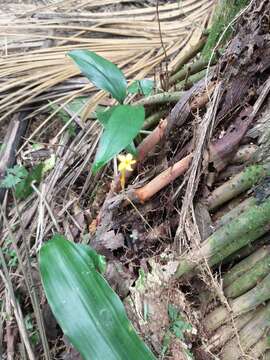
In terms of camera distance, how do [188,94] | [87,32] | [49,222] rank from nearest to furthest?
[188,94] → [49,222] → [87,32]

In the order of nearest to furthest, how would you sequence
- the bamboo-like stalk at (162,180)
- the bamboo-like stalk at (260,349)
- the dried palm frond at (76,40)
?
the bamboo-like stalk at (260,349) < the bamboo-like stalk at (162,180) < the dried palm frond at (76,40)

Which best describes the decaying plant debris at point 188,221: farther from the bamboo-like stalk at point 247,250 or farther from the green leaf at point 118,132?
the green leaf at point 118,132

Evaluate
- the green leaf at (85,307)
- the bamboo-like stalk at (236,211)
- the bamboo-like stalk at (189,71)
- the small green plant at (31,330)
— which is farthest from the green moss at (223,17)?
the small green plant at (31,330)

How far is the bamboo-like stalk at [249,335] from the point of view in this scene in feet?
3.77

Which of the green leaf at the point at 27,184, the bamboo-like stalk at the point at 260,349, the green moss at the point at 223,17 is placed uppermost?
the green moss at the point at 223,17

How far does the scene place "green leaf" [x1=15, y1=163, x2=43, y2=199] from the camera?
1628 millimetres

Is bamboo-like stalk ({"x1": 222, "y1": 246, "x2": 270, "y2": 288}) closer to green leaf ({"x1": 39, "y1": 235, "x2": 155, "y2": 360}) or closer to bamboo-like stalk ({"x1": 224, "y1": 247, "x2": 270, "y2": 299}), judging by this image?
bamboo-like stalk ({"x1": 224, "y1": 247, "x2": 270, "y2": 299})

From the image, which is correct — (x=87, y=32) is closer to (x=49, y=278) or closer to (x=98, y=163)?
(x=98, y=163)

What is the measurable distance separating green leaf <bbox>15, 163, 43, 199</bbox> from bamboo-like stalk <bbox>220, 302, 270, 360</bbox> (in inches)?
31.1

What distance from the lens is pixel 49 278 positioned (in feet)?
3.67

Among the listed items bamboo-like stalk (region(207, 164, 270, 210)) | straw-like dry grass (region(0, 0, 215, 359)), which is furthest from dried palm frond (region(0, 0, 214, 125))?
bamboo-like stalk (region(207, 164, 270, 210))

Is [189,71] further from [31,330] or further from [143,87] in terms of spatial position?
[31,330]

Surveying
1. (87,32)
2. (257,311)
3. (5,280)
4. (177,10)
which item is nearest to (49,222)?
(5,280)

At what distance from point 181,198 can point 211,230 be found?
11cm
